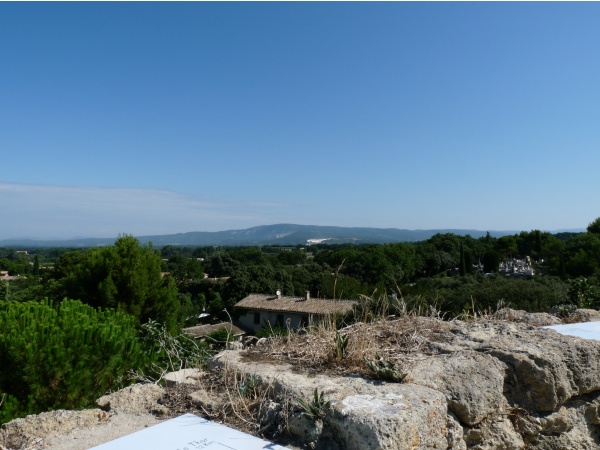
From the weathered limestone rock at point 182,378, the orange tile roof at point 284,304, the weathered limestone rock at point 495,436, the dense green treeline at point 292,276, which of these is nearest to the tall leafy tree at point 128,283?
the dense green treeline at point 292,276

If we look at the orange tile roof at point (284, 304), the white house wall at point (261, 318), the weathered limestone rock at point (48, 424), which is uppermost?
the weathered limestone rock at point (48, 424)

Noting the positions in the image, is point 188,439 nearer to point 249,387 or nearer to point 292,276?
point 249,387

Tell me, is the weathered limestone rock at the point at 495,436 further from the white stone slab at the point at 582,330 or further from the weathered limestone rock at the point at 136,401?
the weathered limestone rock at the point at 136,401

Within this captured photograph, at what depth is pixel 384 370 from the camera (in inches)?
113

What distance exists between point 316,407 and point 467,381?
3.75 feet

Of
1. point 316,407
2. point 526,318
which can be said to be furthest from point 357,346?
point 526,318

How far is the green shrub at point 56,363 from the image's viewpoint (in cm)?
522

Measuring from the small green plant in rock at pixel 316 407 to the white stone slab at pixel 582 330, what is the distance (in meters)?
2.88

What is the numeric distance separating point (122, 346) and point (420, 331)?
167 inches

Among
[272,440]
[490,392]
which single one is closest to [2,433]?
[272,440]

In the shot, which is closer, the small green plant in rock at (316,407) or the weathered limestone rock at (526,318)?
the small green plant in rock at (316,407)

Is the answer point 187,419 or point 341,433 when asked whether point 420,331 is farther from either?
point 187,419

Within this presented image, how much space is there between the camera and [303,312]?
2938cm

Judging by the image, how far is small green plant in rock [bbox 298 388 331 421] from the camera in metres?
2.46
